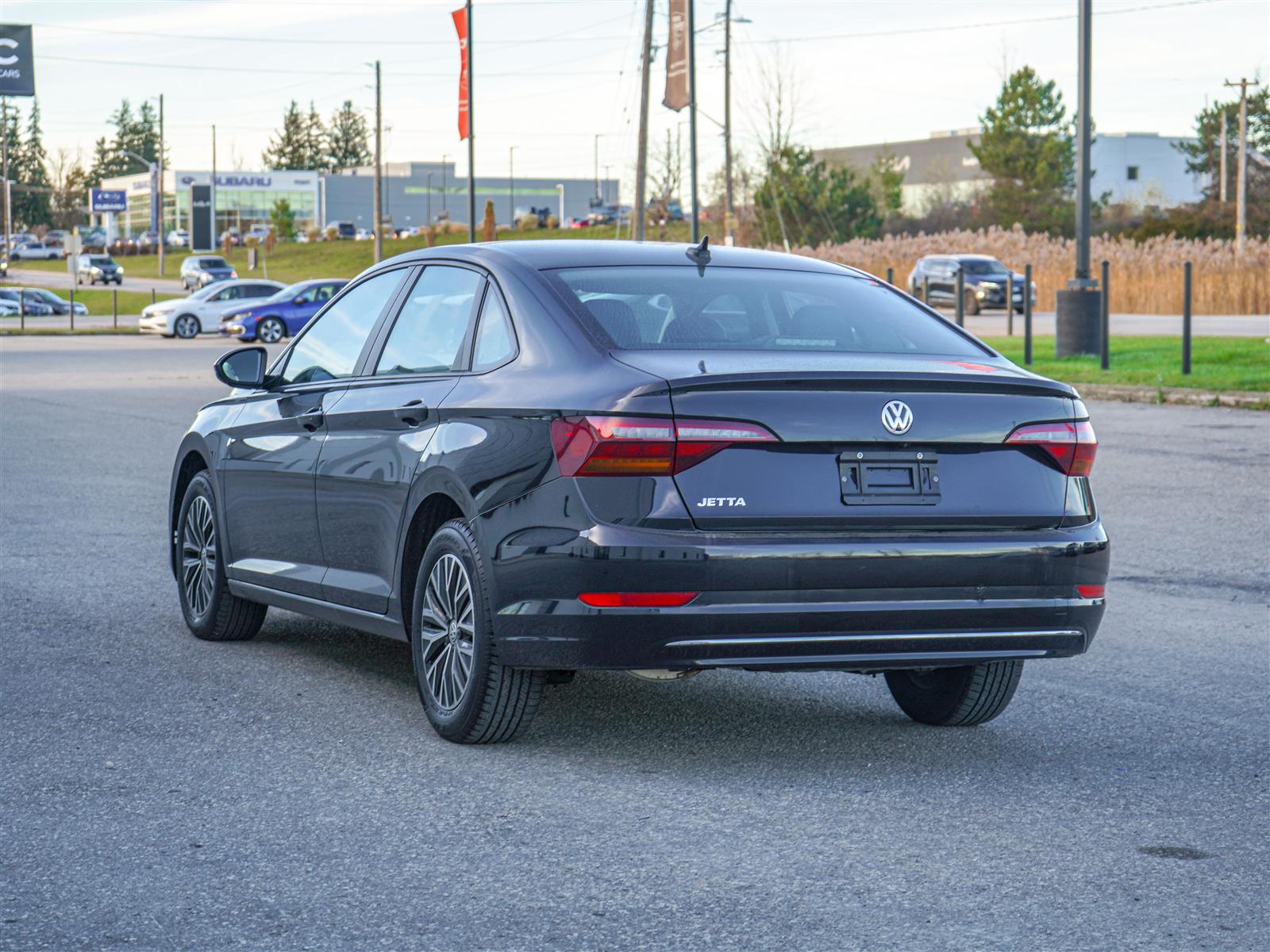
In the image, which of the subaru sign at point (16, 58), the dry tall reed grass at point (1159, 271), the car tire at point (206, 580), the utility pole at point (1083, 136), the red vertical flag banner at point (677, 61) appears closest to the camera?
the car tire at point (206, 580)

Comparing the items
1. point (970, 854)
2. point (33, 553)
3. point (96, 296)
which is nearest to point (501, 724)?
point (970, 854)

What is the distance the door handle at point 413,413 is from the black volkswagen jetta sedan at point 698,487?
0.04 ft

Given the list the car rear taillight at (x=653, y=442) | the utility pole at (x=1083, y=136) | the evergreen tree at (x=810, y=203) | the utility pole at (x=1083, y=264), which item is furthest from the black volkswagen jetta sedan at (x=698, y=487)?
the evergreen tree at (x=810, y=203)

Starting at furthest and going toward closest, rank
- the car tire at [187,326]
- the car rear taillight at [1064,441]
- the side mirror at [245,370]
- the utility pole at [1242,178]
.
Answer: the utility pole at [1242,178] < the car tire at [187,326] < the side mirror at [245,370] < the car rear taillight at [1064,441]

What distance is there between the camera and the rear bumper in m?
4.97

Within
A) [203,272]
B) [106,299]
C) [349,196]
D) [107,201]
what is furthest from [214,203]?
[106,299]

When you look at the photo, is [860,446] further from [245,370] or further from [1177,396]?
[1177,396]

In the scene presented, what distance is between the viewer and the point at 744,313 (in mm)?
5805

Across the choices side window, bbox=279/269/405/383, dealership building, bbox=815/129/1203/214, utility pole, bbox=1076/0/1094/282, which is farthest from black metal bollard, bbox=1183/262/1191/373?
dealership building, bbox=815/129/1203/214

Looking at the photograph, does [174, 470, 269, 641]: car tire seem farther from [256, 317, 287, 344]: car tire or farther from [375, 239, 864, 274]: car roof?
[256, 317, 287, 344]: car tire

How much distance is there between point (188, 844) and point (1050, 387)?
2803mm

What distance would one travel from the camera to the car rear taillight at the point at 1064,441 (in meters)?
5.32

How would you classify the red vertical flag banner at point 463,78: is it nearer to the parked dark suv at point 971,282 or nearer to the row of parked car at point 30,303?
the parked dark suv at point 971,282

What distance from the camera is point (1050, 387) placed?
5438 mm
